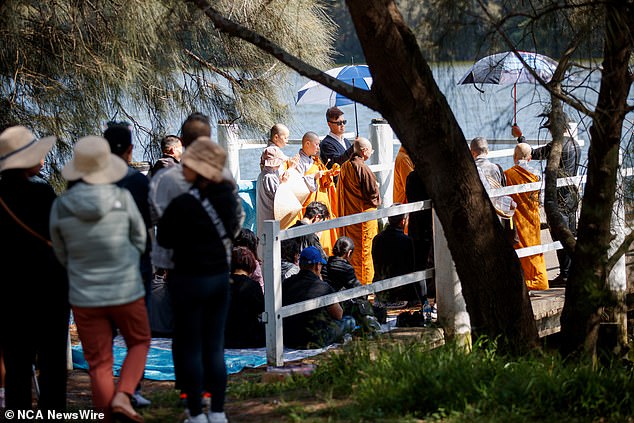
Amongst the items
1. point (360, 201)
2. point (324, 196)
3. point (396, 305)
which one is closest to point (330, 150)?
point (324, 196)

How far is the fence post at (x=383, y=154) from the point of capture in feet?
42.5

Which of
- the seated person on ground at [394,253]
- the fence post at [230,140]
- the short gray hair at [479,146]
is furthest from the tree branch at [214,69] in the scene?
the short gray hair at [479,146]

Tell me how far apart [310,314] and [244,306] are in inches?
20.9

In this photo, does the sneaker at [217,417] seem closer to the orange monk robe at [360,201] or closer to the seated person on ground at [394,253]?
the seated person on ground at [394,253]

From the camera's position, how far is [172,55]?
8555mm

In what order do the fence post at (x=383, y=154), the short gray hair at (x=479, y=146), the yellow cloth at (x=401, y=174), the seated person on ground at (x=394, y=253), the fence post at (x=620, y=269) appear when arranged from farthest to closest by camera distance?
the fence post at (x=383, y=154) < the yellow cloth at (x=401, y=174) < the short gray hair at (x=479, y=146) < the seated person on ground at (x=394, y=253) < the fence post at (x=620, y=269)

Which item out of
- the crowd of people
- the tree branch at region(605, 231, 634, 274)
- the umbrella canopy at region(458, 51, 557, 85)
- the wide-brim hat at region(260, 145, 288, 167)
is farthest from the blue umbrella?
the crowd of people

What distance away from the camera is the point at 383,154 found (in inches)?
526

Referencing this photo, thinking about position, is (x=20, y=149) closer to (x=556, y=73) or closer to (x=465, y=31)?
(x=465, y=31)

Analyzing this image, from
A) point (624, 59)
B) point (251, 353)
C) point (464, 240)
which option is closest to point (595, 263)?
point (464, 240)

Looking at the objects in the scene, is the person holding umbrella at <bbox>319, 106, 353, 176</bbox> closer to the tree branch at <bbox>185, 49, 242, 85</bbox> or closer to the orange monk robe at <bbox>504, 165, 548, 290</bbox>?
the tree branch at <bbox>185, 49, 242, 85</bbox>

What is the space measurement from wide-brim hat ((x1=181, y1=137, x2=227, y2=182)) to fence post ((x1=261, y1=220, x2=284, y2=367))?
1845mm

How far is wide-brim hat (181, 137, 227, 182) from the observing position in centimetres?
483

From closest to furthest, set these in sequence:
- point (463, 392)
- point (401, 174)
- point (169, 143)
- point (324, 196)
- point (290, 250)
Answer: point (463, 392), point (169, 143), point (290, 250), point (324, 196), point (401, 174)
